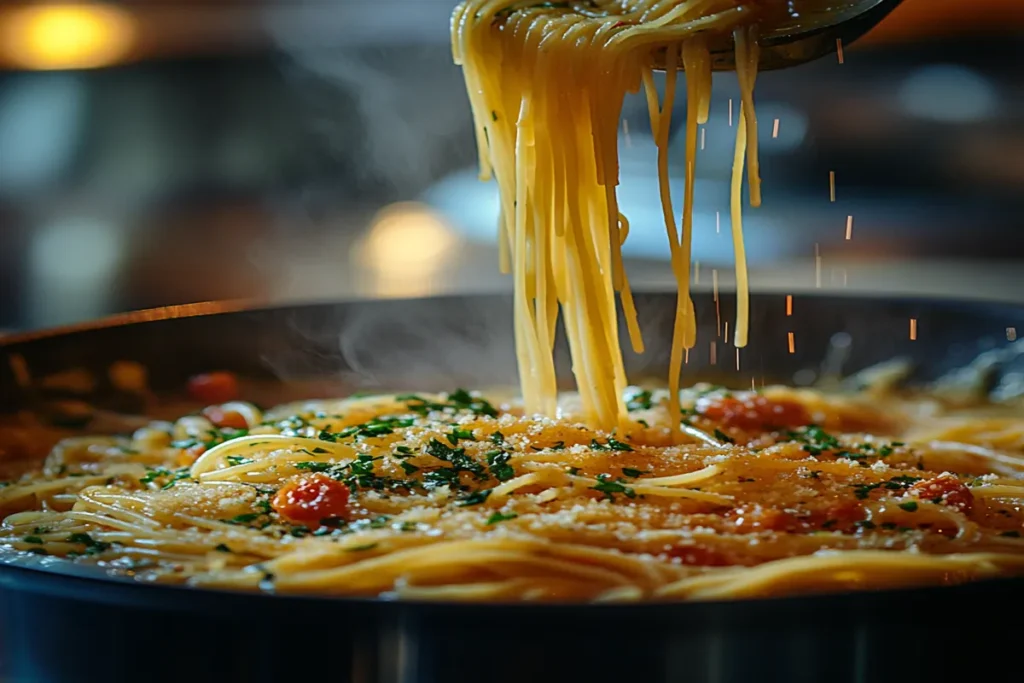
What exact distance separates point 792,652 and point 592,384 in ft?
4.07

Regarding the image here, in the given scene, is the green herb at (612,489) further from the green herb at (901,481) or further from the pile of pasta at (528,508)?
the green herb at (901,481)

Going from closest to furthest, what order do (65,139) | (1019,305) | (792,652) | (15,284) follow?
(792,652)
(1019,305)
(15,284)
(65,139)

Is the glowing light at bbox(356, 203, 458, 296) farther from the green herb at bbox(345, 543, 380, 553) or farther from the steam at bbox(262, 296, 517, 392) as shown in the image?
the green herb at bbox(345, 543, 380, 553)

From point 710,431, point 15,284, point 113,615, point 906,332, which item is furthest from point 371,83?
point 113,615

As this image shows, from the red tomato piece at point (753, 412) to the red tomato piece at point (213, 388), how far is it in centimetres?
141

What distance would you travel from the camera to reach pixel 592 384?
243 centimetres

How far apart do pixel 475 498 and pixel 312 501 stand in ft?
0.89

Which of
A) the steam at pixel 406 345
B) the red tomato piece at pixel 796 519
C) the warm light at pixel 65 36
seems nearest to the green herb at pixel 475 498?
the red tomato piece at pixel 796 519

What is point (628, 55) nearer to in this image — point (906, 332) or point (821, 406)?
point (821, 406)

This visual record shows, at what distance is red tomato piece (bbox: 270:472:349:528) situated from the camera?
1.82 metres

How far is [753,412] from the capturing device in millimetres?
2623

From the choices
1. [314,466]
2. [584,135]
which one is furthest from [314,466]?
[584,135]

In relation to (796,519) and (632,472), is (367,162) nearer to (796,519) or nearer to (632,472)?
(632,472)

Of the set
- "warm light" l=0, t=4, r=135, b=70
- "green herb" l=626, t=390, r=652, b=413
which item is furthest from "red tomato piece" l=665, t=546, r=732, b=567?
"warm light" l=0, t=4, r=135, b=70
